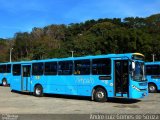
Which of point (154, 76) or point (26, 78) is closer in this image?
point (26, 78)

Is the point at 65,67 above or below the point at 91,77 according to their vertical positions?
above

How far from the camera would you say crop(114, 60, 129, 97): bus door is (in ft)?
60.4

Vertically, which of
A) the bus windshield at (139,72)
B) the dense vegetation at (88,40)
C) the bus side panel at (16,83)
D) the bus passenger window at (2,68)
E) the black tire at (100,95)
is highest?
the dense vegetation at (88,40)

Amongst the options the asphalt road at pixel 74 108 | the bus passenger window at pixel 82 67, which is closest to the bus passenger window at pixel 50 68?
the bus passenger window at pixel 82 67

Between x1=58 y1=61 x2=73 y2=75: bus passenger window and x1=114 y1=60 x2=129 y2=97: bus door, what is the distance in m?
3.90

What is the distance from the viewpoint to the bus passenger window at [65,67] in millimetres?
22016

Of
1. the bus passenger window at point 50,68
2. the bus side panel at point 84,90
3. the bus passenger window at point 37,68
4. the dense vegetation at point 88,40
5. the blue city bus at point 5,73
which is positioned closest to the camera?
the bus side panel at point 84,90

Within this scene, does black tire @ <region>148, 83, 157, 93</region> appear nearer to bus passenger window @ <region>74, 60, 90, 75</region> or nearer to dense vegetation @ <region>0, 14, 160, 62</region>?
bus passenger window @ <region>74, 60, 90, 75</region>

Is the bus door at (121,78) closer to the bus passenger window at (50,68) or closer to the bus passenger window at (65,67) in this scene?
the bus passenger window at (65,67)

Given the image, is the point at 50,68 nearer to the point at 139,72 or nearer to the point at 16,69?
the point at 16,69

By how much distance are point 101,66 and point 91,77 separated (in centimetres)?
104

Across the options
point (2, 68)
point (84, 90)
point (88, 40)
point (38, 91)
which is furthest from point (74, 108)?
point (88, 40)

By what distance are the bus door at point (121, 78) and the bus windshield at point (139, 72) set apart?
0.45 meters

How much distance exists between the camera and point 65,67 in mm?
22500
